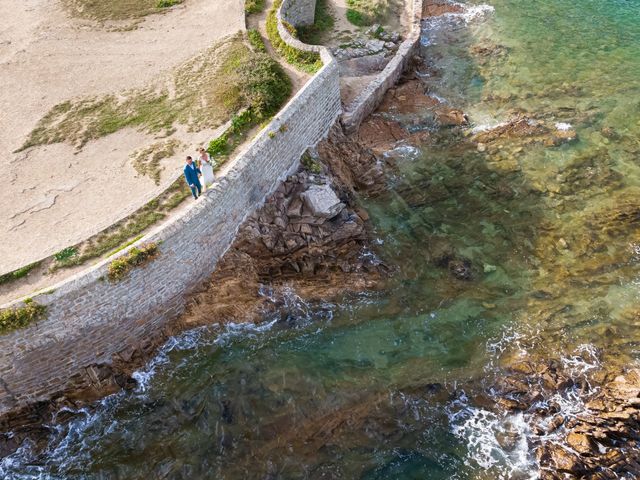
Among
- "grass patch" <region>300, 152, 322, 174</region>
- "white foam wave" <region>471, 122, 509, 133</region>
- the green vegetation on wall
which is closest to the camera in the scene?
the green vegetation on wall

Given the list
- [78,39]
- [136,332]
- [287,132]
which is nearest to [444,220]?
[287,132]

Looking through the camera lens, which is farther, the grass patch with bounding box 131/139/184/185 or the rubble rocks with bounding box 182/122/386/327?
the grass patch with bounding box 131/139/184/185

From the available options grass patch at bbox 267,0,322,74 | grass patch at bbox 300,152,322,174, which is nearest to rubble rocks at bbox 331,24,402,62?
grass patch at bbox 267,0,322,74

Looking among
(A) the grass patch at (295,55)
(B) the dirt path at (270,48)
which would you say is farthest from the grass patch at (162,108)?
(A) the grass patch at (295,55)

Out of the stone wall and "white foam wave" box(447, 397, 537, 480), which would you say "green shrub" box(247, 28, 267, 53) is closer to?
the stone wall

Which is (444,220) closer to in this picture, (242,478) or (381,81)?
(381,81)

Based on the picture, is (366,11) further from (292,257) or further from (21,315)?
(21,315)

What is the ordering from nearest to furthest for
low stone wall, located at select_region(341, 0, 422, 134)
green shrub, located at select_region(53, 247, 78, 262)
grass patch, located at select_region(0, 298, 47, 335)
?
grass patch, located at select_region(0, 298, 47, 335)
green shrub, located at select_region(53, 247, 78, 262)
low stone wall, located at select_region(341, 0, 422, 134)
